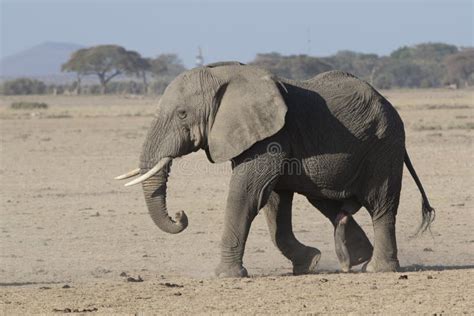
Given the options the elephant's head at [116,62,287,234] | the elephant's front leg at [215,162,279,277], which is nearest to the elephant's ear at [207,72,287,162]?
the elephant's head at [116,62,287,234]

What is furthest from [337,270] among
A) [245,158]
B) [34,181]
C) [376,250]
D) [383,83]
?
[383,83]

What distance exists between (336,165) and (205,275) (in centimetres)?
148

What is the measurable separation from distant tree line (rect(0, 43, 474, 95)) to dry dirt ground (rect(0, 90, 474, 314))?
4858 centimetres

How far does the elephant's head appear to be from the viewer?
9664mm

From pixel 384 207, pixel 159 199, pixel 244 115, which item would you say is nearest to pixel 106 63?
pixel 384 207

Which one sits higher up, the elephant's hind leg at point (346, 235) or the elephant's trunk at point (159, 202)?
the elephant's trunk at point (159, 202)

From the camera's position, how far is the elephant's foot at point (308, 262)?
34.6ft

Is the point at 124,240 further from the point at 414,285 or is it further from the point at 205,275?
the point at 414,285

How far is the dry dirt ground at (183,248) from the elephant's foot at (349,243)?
1.05 feet

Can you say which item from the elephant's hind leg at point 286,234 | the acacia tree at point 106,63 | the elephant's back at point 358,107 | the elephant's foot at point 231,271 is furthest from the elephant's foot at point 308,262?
the acacia tree at point 106,63

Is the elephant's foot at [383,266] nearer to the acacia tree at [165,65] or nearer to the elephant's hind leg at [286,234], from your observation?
the elephant's hind leg at [286,234]

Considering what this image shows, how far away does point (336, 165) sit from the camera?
10.1 m

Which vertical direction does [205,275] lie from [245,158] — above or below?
below

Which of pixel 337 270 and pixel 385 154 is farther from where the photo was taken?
pixel 337 270
